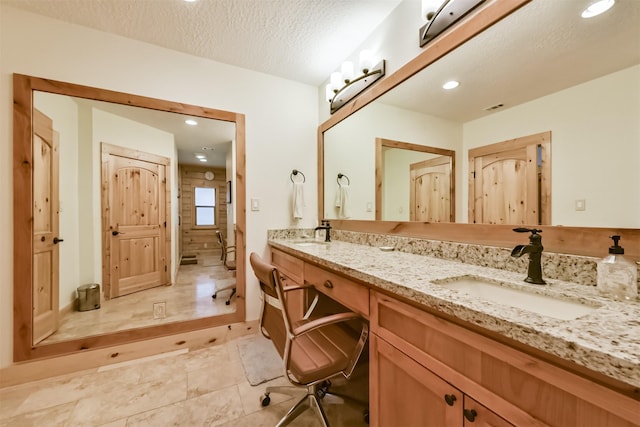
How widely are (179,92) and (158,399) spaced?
88.8 inches

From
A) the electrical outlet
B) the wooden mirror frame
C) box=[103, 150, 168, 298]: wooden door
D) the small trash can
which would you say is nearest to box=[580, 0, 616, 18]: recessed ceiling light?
the wooden mirror frame

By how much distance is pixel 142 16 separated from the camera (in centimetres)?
174

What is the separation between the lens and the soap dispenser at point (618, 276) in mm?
695

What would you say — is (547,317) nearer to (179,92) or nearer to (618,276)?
(618,276)

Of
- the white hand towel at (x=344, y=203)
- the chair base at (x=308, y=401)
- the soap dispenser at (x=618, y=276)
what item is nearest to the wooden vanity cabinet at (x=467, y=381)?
the chair base at (x=308, y=401)

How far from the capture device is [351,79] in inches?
82.0

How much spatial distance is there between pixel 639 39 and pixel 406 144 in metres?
0.99

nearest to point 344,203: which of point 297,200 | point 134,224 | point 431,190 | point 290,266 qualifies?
point 297,200

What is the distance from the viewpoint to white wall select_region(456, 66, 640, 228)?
76 centimetres

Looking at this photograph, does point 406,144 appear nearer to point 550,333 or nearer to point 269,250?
point 550,333

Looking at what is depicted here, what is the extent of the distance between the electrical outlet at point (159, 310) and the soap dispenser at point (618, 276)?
2930mm

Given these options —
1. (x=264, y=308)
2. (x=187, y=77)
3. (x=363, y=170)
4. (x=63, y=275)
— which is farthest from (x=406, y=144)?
(x=63, y=275)

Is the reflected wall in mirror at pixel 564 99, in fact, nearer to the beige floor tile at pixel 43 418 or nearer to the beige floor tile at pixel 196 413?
the beige floor tile at pixel 196 413

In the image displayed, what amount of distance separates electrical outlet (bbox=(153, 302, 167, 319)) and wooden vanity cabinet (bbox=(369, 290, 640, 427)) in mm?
2194
